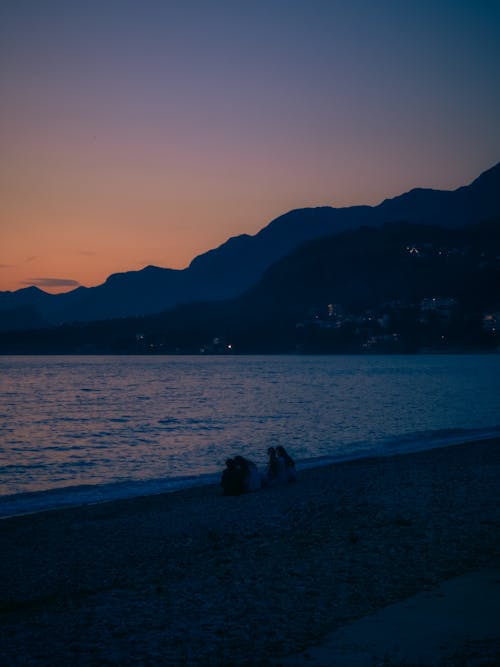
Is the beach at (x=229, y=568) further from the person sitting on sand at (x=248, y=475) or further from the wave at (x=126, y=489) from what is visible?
the wave at (x=126, y=489)

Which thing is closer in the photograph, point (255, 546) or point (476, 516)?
point (255, 546)

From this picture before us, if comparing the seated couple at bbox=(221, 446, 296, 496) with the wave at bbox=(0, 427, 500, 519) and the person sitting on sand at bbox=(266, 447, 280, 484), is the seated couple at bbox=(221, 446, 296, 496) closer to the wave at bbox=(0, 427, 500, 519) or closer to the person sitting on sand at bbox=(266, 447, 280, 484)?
the person sitting on sand at bbox=(266, 447, 280, 484)

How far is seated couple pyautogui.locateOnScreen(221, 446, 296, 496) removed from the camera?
18.2 meters

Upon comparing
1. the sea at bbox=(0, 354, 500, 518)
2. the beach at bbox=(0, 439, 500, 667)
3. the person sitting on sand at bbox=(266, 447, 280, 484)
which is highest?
the beach at bbox=(0, 439, 500, 667)

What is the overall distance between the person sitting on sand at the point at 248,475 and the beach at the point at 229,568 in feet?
3.58

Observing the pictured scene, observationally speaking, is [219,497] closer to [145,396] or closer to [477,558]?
[477,558]

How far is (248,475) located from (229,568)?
29.8 feet

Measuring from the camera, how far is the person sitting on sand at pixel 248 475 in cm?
1842

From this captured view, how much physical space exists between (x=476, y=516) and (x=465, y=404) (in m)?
46.8

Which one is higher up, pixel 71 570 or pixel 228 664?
pixel 228 664

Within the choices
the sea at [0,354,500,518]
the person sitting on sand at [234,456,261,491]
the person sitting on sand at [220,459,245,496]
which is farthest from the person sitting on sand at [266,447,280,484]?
the sea at [0,354,500,518]

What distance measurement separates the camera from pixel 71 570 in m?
10.6

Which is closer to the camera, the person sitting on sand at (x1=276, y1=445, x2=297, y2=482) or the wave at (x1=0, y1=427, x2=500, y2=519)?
the wave at (x1=0, y1=427, x2=500, y2=519)

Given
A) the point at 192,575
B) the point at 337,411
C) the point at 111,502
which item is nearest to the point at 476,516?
the point at 192,575
